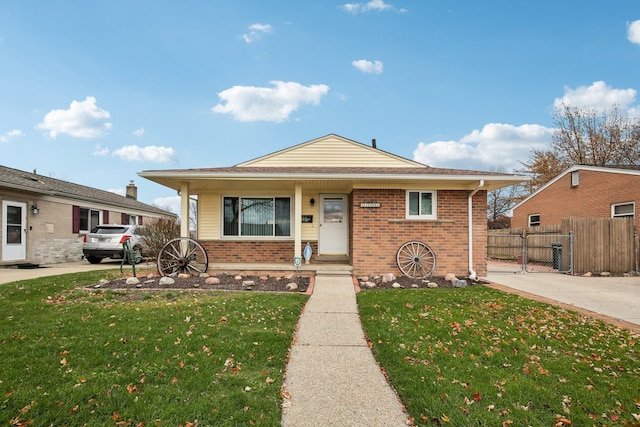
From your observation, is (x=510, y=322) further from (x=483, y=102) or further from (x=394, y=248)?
(x=483, y=102)

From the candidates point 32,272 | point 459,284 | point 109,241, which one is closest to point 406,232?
point 459,284

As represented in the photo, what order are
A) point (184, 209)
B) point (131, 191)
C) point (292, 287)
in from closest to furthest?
point (292, 287) < point (184, 209) < point (131, 191)

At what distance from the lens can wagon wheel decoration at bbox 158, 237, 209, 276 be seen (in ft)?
28.6

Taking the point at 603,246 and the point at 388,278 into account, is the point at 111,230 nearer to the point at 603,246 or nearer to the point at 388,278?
the point at 388,278

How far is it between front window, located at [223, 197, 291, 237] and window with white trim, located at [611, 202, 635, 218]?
1231 centimetres

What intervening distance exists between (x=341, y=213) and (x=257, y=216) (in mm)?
2622

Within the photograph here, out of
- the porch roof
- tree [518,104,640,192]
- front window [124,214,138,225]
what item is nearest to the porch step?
the porch roof

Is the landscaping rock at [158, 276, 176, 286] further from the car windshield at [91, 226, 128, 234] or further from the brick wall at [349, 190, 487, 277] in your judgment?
the car windshield at [91, 226, 128, 234]

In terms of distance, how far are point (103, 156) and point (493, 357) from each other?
661 inches

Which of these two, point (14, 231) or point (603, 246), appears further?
point (14, 231)

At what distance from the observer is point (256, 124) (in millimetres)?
13969

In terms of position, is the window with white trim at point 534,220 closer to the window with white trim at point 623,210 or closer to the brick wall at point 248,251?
the window with white trim at point 623,210

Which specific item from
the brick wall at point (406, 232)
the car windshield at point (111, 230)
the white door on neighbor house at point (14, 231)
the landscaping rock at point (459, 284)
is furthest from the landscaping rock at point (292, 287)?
the white door on neighbor house at point (14, 231)

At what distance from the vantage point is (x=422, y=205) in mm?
9203
